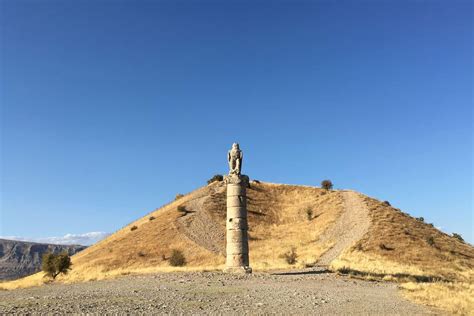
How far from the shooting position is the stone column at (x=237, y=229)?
2809cm

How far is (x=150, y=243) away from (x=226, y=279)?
30540 mm

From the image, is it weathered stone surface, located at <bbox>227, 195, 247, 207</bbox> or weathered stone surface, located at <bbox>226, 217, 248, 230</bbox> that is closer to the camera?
weathered stone surface, located at <bbox>226, 217, 248, 230</bbox>

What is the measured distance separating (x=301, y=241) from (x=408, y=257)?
43.5 feet

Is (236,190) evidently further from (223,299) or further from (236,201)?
(223,299)

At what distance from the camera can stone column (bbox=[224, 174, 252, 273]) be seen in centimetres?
2809

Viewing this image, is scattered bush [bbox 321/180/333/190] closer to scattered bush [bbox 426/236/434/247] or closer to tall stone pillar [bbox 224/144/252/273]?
scattered bush [bbox 426/236/434/247]

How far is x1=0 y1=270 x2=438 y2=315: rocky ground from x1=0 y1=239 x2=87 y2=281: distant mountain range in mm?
133708

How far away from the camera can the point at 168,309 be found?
1355 centimetres

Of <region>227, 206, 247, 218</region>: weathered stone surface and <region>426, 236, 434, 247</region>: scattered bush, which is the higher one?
<region>227, 206, 247, 218</region>: weathered stone surface

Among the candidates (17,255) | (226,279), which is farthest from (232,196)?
(17,255)

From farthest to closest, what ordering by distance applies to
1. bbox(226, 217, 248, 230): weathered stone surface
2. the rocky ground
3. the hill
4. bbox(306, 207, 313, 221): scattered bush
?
bbox(306, 207, 313, 221): scattered bush, the hill, bbox(226, 217, 248, 230): weathered stone surface, the rocky ground

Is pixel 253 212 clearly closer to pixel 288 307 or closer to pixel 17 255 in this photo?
pixel 288 307

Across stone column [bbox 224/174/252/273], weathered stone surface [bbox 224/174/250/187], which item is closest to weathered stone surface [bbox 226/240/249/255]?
stone column [bbox 224/174/252/273]

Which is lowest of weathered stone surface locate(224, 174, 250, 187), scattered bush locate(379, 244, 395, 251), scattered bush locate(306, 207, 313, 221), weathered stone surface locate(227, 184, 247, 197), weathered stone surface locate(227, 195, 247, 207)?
scattered bush locate(379, 244, 395, 251)
